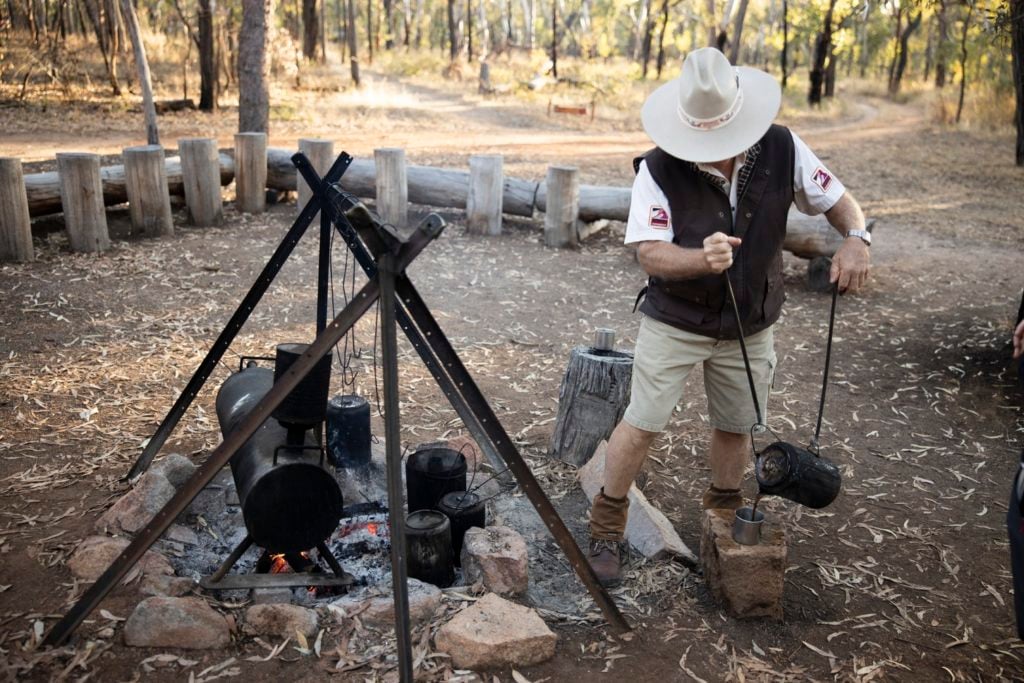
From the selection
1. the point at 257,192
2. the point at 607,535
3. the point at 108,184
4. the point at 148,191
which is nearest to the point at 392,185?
the point at 257,192

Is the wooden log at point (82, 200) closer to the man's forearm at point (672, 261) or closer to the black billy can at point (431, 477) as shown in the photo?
the black billy can at point (431, 477)

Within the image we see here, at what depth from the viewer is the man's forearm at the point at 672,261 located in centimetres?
283

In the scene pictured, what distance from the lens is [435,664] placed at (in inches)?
111

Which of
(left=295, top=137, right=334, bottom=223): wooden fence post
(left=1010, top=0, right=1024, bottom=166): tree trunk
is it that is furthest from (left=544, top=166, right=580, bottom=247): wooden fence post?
(left=1010, top=0, right=1024, bottom=166): tree trunk

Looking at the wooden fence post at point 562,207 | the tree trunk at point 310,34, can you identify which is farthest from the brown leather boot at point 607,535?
the tree trunk at point 310,34

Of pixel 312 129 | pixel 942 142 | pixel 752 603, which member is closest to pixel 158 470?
pixel 752 603

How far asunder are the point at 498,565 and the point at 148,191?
6521 mm

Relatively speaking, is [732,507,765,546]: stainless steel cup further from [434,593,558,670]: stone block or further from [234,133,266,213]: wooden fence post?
[234,133,266,213]: wooden fence post

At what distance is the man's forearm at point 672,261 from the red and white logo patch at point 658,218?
0.08m

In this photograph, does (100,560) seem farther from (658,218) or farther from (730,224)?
(730,224)

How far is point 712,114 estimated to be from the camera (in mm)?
2926

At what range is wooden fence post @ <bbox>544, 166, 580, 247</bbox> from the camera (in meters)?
8.80

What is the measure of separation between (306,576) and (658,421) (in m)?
1.47

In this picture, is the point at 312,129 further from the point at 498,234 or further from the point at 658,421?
the point at 658,421
